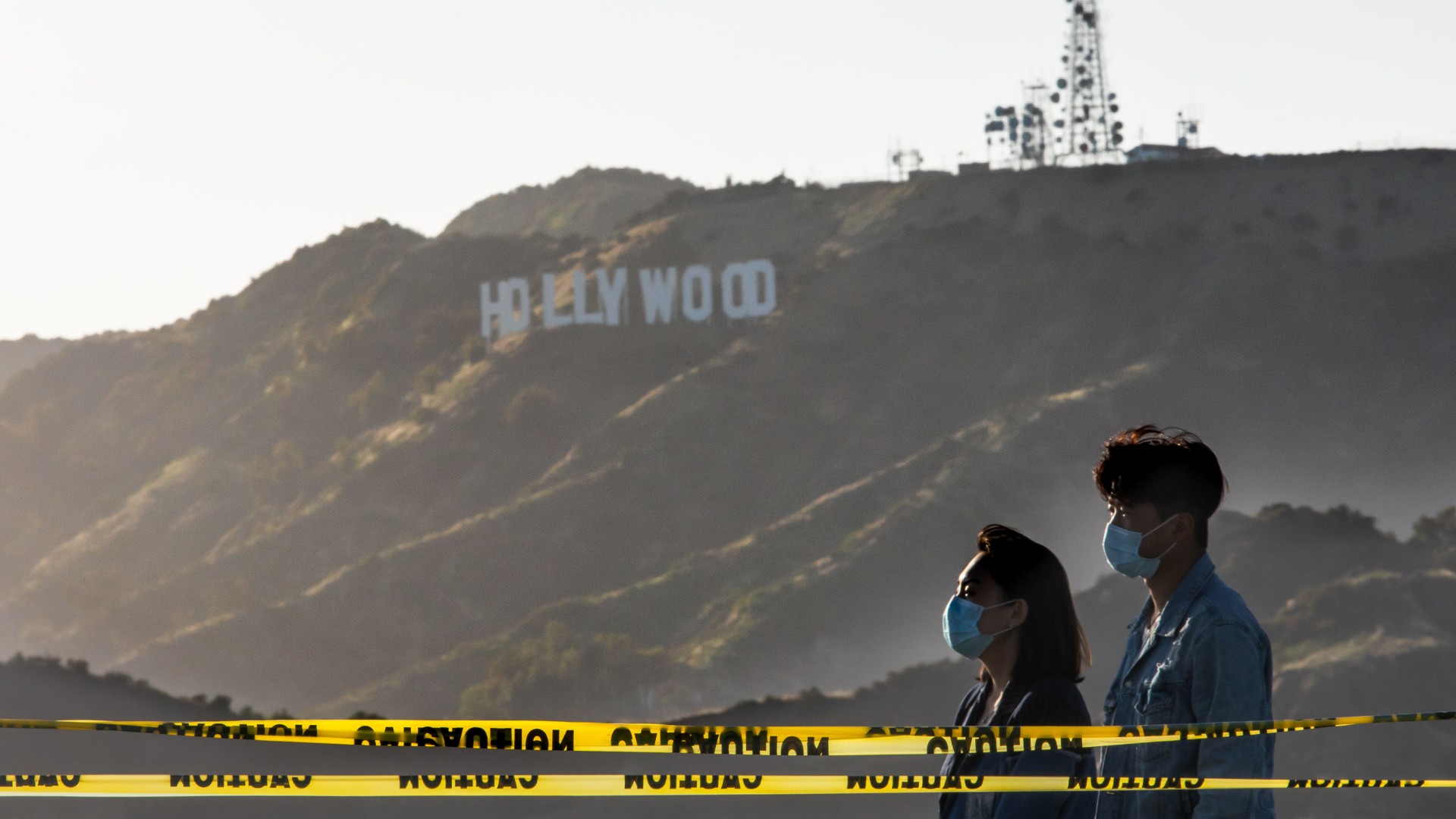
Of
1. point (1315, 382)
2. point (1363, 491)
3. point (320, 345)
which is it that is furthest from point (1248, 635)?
point (320, 345)

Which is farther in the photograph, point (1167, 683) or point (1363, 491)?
point (1363, 491)

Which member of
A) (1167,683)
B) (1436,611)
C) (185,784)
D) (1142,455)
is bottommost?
(1436,611)

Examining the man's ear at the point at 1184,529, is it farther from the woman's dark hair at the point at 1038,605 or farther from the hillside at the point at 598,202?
the hillside at the point at 598,202

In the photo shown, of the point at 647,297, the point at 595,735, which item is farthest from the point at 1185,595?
the point at 647,297

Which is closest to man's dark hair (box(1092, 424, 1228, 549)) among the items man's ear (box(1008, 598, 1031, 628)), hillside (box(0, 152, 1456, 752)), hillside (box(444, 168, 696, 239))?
man's ear (box(1008, 598, 1031, 628))

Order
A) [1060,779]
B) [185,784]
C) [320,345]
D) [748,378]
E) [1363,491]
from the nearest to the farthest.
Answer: [1060,779] < [185,784] < [1363,491] < [748,378] < [320,345]

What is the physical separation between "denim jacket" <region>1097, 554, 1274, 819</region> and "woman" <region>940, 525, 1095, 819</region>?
0.17 meters

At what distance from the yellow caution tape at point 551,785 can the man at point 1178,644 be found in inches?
3.4

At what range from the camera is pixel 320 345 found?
10850 centimetres

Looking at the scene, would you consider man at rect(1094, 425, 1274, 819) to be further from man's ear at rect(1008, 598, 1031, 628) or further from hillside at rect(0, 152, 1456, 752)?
hillside at rect(0, 152, 1456, 752)

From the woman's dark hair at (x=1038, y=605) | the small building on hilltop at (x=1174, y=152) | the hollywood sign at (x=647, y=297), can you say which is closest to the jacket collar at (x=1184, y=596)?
the woman's dark hair at (x=1038, y=605)

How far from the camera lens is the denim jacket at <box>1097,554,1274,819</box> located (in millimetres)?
4402

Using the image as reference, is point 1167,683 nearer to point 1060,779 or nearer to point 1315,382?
point 1060,779

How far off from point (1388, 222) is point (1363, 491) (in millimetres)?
17375
